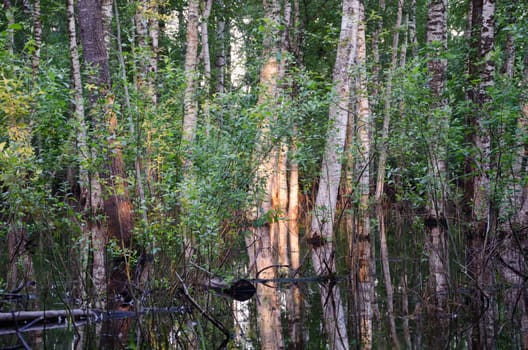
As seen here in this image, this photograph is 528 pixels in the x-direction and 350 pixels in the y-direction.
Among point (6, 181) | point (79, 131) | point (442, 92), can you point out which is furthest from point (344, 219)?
point (6, 181)

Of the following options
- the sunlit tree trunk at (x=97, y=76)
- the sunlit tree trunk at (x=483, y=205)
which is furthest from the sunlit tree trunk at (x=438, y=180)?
the sunlit tree trunk at (x=97, y=76)

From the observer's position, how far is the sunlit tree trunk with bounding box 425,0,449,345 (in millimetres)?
7176

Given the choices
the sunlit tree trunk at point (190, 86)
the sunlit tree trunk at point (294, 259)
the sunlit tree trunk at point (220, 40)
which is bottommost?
the sunlit tree trunk at point (294, 259)

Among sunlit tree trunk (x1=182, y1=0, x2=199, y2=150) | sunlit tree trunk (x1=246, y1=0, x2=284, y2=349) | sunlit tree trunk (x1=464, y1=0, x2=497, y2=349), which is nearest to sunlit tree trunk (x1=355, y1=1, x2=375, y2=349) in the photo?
sunlit tree trunk (x1=246, y1=0, x2=284, y2=349)

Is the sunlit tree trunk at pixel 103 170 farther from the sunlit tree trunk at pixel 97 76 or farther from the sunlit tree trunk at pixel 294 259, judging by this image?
the sunlit tree trunk at pixel 294 259

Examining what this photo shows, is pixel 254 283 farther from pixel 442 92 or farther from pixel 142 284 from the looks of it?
pixel 442 92

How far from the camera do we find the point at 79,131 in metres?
7.89

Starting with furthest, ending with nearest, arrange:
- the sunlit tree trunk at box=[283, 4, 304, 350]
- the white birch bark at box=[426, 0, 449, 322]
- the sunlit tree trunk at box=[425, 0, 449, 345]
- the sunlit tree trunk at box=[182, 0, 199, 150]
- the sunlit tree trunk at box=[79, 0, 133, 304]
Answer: the sunlit tree trunk at box=[182, 0, 199, 150] < the sunlit tree trunk at box=[79, 0, 133, 304] < the white birch bark at box=[426, 0, 449, 322] < the sunlit tree trunk at box=[425, 0, 449, 345] < the sunlit tree trunk at box=[283, 4, 304, 350]

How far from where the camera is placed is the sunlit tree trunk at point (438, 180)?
7.18m

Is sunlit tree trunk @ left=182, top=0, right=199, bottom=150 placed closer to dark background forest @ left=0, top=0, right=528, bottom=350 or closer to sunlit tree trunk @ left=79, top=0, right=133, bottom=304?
dark background forest @ left=0, top=0, right=528, bottom=350

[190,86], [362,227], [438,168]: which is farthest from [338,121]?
[438,168]

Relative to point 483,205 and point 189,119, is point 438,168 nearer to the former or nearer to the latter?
point 483,205

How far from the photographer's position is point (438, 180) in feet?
27.6

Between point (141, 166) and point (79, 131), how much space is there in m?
0.88
